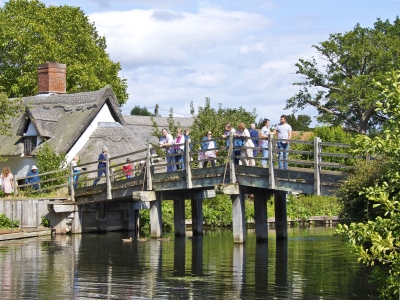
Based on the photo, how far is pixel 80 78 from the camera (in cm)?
5897

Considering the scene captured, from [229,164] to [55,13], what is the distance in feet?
131

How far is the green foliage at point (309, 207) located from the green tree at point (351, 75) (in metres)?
24.9

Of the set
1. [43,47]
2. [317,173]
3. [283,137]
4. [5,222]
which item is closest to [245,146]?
[283,137]

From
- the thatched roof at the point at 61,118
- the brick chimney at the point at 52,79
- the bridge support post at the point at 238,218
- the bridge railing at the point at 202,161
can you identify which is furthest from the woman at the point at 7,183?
the brick chimney at the point at 52,79

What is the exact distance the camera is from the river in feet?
57.8

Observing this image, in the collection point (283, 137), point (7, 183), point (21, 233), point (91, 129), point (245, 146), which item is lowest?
point (21, 233)

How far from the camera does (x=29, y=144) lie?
45.7 m

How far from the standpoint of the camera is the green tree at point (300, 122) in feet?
304

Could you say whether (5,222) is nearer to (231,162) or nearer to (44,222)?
(44,222)

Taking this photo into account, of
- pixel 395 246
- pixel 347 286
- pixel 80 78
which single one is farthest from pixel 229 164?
pixel 80 78

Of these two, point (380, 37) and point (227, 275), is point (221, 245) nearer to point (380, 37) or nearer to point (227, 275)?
point (227, 275)

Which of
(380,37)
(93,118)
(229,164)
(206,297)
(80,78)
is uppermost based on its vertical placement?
(380,37)

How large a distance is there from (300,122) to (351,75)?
2408 cm

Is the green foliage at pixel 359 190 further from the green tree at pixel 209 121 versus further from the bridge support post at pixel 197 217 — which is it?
the green tree at pixel 209 121
